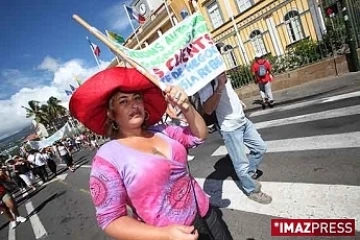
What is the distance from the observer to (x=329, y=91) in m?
8.32

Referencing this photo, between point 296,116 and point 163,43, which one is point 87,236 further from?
point 296,116

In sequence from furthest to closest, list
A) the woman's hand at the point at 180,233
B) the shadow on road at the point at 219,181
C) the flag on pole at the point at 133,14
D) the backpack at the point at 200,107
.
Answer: the flag on pole at the point at 133,14
the shadow on road at the point at 219,181
the backpack at the point at 200,107
the woman's hand at the point at 180,233

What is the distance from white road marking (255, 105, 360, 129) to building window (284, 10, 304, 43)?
13.7 m

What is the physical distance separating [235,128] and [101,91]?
2182 millimetres

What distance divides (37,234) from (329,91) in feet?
26.3

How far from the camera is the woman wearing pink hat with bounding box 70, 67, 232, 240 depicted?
1.52 m

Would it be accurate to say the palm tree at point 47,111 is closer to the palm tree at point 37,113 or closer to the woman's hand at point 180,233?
the palm tree at point 37,113

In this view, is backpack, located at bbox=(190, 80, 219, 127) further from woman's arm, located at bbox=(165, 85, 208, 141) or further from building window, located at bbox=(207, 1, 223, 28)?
building window, located at bbox=(207, 1, 223, 28)

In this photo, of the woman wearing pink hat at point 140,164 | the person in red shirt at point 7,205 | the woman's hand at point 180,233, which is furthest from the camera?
the person in red shirt at point 7,205

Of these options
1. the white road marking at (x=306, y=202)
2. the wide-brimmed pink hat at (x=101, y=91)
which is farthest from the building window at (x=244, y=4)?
the wide-brimmed pink hat at (x=101, y=91)

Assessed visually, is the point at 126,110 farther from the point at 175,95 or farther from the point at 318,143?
the point at 318,143

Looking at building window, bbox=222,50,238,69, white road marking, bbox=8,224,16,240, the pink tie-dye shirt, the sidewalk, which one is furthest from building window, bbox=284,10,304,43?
the pink tie-dye shirt

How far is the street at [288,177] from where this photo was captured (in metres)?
3.42

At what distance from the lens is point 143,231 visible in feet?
4.79
